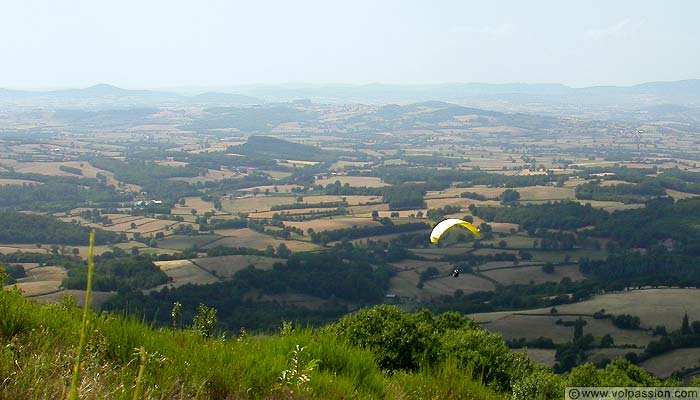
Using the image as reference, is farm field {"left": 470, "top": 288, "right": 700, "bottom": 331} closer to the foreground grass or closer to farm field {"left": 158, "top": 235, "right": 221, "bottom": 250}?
farm field {"left": 158, "top": 235, "right": 221, "bottom": 250}

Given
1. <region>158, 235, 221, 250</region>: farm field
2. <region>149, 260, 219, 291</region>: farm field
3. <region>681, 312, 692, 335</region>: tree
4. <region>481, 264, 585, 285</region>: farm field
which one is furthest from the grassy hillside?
<region>158, 235, 221, 250</region>: farm field

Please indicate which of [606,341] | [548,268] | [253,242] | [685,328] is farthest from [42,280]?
[685,328]

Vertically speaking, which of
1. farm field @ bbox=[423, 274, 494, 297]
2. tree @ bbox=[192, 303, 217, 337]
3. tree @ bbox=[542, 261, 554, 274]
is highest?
tree @ bbox=[192, 303, 217, 337]

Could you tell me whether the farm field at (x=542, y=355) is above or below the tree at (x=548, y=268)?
above

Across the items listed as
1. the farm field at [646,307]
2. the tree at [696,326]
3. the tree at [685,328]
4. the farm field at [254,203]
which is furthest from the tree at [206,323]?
the farm field at [254,203]

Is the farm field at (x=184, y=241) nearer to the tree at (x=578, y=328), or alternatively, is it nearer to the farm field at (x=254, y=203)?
the farm field at (x=254, y=203)

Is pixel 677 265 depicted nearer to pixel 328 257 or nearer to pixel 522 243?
pixel 522 243

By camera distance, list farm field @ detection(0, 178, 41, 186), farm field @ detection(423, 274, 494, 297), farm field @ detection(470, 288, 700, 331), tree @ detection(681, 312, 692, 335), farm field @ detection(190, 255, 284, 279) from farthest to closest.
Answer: farm field @ detection(0, 178, 41, 186) < farm field @ detection(190, 255, 284, 279) < farm field @ detection(423, 274, 494, 297) < farm field @ detection(470, 288, 700, 331) < tree @ detection(681, 312, 692, 335)

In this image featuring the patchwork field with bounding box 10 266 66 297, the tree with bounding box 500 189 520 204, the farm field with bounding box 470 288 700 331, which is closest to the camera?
the patchwork field with bounding box 10 266 66 297

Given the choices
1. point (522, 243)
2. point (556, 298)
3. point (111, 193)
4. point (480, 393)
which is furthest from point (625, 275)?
point (111, 193)

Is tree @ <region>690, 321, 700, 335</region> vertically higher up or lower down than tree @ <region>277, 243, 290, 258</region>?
higher up
